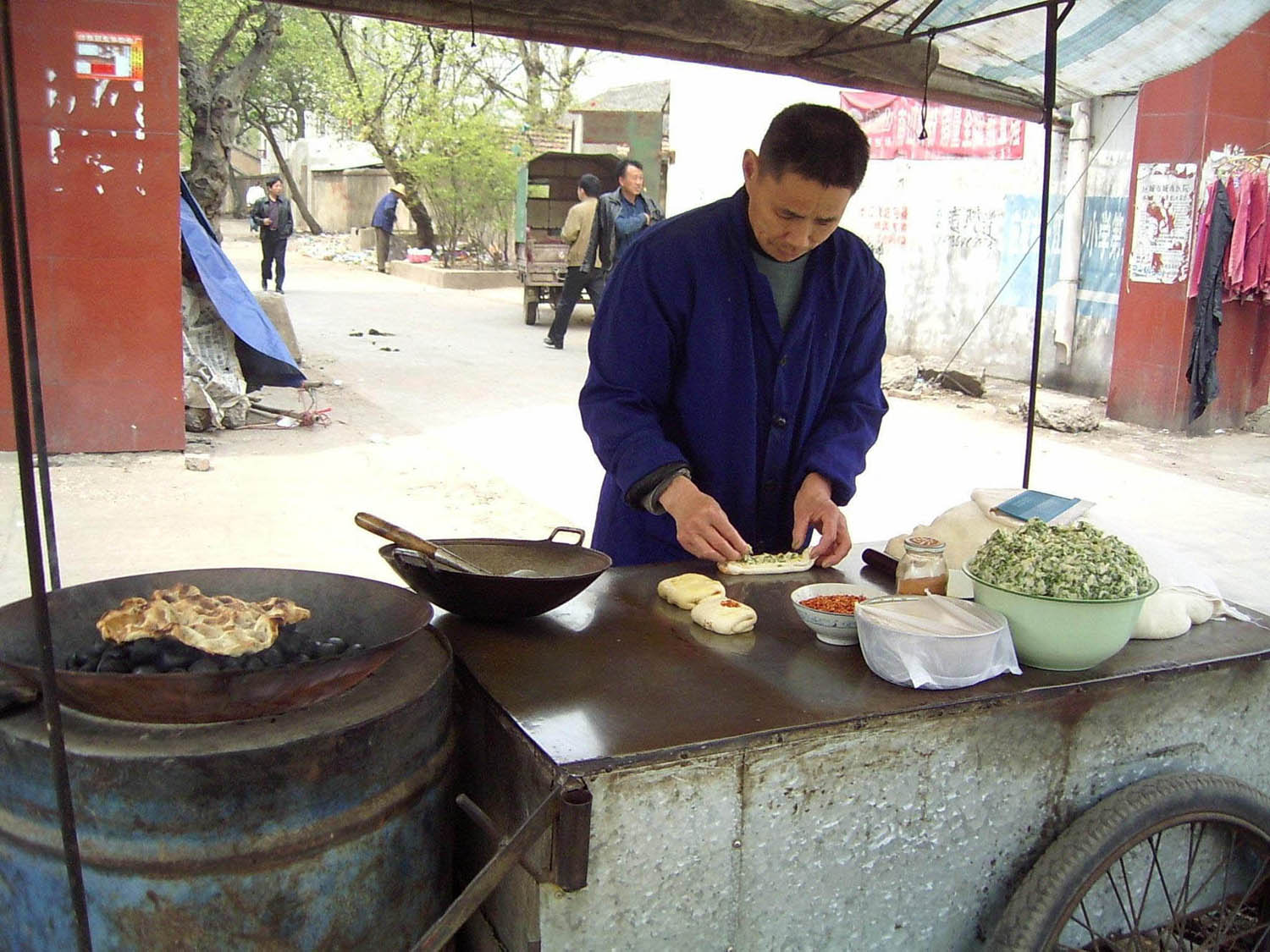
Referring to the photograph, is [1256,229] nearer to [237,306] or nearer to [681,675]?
[237,306]

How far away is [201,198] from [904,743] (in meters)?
9.92

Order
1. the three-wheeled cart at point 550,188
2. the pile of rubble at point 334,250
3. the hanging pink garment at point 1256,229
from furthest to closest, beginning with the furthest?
the pile of rubble at point 334,250 < the three-wheeled cart at point 550,188 < the hanging pink garment at point 1256,229

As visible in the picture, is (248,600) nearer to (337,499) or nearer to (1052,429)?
(337,499)

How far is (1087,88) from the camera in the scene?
392cm

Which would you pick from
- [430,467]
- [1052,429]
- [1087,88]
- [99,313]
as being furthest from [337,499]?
[1052,429]

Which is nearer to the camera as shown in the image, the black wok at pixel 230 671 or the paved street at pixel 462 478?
the black wok at pixel 230 671

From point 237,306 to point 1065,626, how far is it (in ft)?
23.9

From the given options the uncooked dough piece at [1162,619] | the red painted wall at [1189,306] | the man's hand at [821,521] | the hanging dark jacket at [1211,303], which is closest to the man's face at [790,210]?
the man's hand at [821,521]

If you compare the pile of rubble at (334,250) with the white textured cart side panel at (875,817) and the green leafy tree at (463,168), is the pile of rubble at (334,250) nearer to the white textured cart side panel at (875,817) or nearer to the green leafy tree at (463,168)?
the green leafy tree at (463,168)

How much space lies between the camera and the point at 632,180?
38.1 feet

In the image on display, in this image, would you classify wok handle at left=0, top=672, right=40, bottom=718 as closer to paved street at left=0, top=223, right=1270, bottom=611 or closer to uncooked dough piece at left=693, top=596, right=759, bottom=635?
uncooked dough piece at left=693, top=596, right=759, bottom=635

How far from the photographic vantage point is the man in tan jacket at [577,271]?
12461 millimetres

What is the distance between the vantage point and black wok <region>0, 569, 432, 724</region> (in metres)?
1.45

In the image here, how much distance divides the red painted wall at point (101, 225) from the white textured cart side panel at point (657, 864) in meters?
6.15
